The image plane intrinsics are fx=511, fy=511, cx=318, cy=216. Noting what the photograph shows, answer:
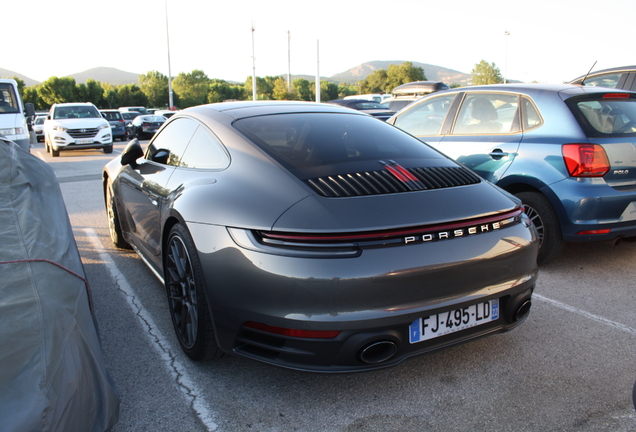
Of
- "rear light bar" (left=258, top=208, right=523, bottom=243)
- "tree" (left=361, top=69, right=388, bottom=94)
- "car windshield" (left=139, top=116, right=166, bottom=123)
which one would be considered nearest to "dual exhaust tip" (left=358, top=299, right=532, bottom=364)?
"rear light bar" (left=258, top=208, right=523, bottom=243)

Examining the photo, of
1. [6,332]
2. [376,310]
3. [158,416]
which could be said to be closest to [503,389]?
[376,310]

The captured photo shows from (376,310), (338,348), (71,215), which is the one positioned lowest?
(71,215)

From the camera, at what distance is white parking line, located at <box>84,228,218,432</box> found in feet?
7.90

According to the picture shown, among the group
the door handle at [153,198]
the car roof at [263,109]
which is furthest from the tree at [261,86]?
the door handle at [153,198]

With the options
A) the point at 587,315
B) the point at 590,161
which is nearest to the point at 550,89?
the point at 590,161

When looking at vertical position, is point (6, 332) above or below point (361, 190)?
below

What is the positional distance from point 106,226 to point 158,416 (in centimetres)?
440

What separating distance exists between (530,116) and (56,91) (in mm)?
80276

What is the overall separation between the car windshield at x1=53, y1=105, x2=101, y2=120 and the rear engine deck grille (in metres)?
17.5

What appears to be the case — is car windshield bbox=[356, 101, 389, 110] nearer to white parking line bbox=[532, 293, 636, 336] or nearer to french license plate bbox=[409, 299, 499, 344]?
white parking line bbox=[532, 293, 636, 336]

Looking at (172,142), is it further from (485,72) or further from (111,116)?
(485,72)

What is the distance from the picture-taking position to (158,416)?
2.37 metres

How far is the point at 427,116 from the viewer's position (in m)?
5.64

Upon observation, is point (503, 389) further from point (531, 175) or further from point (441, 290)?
point (531, 175)
